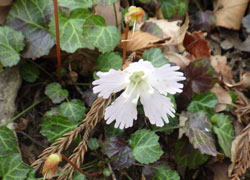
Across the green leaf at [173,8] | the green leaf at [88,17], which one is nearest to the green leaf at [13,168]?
the green leaf at [88,17]

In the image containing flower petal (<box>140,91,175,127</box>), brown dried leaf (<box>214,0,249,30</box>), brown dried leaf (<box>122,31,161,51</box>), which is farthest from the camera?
brown dried leaf (<box>214,0,249,30</box>)

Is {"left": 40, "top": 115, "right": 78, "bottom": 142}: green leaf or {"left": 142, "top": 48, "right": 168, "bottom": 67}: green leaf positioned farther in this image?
{"left": 142, "top": 48, "right": 168, "bottom": 67}: green leaf

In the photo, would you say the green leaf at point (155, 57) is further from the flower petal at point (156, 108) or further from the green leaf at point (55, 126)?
the green leaf at point (55, 126)

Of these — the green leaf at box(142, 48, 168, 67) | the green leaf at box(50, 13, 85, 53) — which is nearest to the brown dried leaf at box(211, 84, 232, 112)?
the green leaf at box(142, 48, 168, 67)

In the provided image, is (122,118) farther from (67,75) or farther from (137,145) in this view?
(67,75)

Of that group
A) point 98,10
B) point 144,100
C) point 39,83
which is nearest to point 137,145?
point 144,100

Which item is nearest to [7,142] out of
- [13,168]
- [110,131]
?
[13,168]

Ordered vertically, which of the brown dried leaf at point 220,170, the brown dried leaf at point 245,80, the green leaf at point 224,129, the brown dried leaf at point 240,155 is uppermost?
the brown dried leaf at point 245,80

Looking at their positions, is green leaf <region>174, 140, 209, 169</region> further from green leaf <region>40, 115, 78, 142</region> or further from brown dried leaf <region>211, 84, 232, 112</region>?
green leaf <region>40, 115, 78, 142</region>
